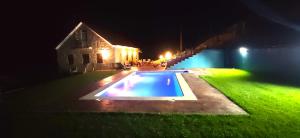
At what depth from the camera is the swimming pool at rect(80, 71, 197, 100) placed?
811cm

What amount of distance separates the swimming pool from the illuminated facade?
539cm

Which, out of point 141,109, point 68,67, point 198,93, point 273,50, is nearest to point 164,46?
point 68,67

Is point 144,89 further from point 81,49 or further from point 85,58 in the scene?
point 81,49

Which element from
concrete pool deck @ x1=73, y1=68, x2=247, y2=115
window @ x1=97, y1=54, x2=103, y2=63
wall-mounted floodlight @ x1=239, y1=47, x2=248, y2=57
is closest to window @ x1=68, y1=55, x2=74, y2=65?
window @ x1=97, y1=54, x2=103, y2=63

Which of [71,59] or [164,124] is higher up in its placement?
[71,59]

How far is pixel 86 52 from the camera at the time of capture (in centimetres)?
2166

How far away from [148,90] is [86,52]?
12254mm

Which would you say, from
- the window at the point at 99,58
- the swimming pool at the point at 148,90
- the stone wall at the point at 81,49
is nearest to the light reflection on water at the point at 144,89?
the swimming pool at the point at 148,90

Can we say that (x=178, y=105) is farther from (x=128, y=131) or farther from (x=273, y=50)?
(x=273, y=50)

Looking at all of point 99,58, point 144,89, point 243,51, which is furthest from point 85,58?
point 243,51

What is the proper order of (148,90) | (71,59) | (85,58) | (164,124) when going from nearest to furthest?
(164,124), (148,90), (85,58), (71,59)

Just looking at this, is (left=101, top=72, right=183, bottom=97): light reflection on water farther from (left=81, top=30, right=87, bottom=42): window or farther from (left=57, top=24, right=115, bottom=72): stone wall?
(left=81, top=30, right=87, bottom=42): window

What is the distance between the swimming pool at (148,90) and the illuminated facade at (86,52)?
17.7 feet

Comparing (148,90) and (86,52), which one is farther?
(86,52)
